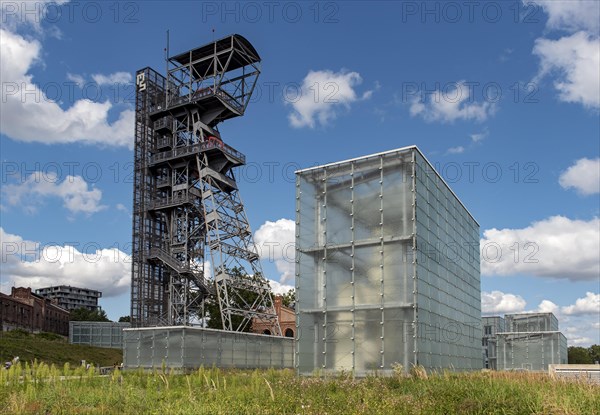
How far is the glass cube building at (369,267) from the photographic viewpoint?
25.2 metres

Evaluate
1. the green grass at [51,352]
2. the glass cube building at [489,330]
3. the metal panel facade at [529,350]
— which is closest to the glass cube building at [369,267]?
the green grass at [51,352]

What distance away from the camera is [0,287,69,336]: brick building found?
4129 inches

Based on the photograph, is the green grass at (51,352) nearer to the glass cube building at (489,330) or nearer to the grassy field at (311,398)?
the grassy field at (311,398)

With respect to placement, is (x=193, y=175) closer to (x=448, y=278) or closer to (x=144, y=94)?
(x=144, y=94)

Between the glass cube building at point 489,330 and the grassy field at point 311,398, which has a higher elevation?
the grassy field at point 311,398

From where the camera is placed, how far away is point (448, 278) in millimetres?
32656

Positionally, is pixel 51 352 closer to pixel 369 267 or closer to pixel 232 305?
pixel 232 305

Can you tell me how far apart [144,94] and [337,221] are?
180 feet

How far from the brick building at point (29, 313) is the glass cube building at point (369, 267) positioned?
88.8m

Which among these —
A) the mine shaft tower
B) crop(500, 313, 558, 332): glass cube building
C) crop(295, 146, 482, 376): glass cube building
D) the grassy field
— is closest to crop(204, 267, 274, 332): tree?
the mine shaft tower

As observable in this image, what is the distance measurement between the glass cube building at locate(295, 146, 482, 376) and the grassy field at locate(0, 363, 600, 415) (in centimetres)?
623

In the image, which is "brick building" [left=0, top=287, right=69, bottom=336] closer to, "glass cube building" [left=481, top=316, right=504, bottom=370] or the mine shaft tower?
the mine shaft tower

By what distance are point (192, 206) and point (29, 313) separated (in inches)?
2721

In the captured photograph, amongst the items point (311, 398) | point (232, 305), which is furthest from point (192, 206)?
point (311, 398)
